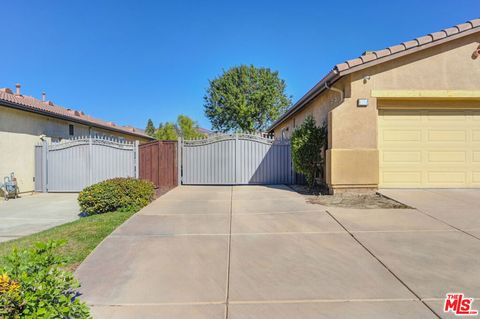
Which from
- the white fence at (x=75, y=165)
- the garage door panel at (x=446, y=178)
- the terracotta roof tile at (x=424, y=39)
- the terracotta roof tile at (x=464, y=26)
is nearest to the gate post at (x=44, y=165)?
the white fence at (x=75, y=165)

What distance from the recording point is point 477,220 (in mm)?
6148

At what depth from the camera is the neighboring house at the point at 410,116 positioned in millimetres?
8977

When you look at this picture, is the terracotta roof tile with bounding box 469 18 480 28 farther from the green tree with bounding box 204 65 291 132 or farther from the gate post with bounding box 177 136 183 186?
the green tree with bounding box 204 65 291 132

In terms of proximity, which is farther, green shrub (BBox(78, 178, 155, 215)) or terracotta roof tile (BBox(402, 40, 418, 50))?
terracotta roof tile (BBox(402, 40, 418, 50))

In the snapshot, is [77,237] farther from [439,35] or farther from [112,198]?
[439,35]

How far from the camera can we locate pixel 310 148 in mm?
10242

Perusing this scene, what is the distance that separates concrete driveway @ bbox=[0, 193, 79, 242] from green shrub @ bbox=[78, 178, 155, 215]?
65 centimetres

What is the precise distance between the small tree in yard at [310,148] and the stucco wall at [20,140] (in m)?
10.6

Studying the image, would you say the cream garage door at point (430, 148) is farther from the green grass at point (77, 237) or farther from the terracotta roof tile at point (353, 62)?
the green grass at point (77, 237)

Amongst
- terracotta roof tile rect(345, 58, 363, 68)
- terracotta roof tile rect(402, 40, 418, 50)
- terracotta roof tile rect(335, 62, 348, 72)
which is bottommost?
terracotta roof tile rect(335, 62, 348, 72)

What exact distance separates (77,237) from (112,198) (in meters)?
2.32

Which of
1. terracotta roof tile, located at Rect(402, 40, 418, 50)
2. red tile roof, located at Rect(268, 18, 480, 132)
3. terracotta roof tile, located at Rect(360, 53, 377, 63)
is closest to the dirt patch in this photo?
red tile roof, located at Rect(268, 18, 480, 132)

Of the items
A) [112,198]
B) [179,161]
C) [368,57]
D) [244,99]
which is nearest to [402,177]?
[368,57]

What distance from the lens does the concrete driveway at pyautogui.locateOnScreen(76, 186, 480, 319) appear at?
322cm
